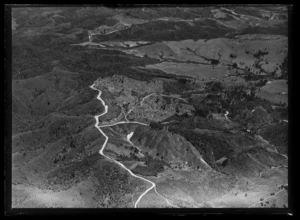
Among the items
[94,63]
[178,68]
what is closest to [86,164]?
[94,63]

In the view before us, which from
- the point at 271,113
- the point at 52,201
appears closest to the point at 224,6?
the point at 271,113

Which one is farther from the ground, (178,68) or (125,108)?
(178,68)

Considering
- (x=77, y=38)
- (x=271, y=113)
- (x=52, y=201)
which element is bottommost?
(x=52, y=201)

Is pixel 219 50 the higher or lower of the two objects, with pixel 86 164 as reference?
higher

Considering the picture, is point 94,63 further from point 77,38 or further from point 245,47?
point 245,47

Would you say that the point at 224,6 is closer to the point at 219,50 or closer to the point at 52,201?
the point at 219,50

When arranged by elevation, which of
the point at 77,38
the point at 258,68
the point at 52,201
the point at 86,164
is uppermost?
the point at 77,38

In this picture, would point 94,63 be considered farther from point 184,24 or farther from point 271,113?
point 271,113
